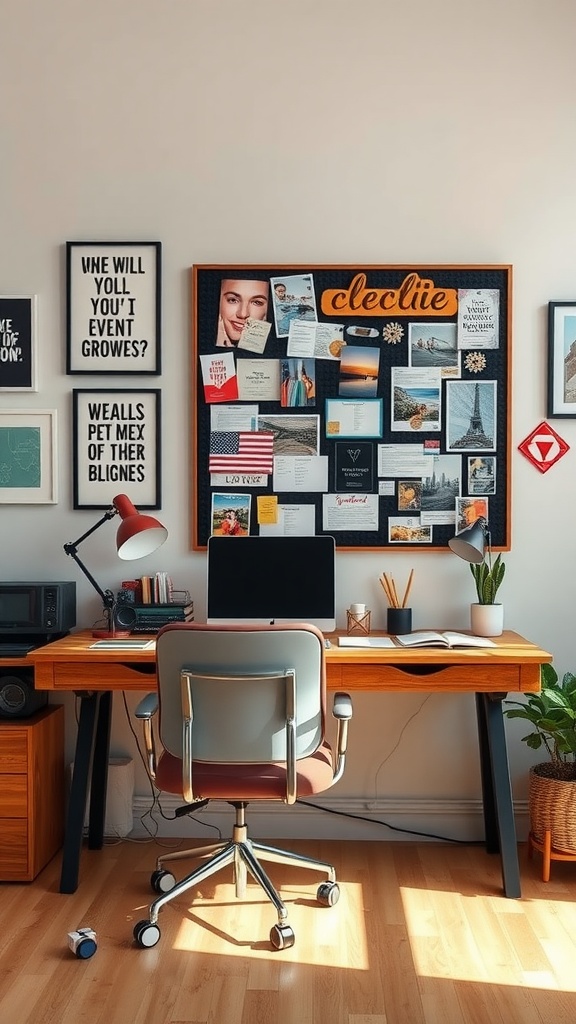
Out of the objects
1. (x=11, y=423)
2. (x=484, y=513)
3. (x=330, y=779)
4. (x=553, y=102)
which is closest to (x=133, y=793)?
(x=330, y=779)

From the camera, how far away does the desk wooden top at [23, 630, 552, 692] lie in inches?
115

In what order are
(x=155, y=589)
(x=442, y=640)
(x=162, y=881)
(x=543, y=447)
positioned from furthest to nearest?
(x=543, y=447), (x=155, y=589), (x=442, y=640), (x=162, y=881)

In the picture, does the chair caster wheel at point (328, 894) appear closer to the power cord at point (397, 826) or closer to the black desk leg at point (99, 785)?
the power cord at point (397, 826)

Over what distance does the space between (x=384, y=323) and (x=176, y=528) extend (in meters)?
1.09

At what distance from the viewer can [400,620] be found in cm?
331

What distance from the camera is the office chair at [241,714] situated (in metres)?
2.45

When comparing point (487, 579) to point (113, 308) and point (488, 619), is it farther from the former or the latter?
point (113, 308)

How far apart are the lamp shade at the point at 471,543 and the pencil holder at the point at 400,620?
29 cm

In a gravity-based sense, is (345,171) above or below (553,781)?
above

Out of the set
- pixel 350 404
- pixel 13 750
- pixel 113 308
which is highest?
pixel 113 308

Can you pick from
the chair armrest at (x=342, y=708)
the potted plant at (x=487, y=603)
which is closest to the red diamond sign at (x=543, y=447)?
the potted plant at (x=487, y=603)

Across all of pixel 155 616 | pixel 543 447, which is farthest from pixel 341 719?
pixel 543 447

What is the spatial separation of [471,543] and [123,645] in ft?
3.93

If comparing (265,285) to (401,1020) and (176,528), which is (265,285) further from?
(401,1020)
